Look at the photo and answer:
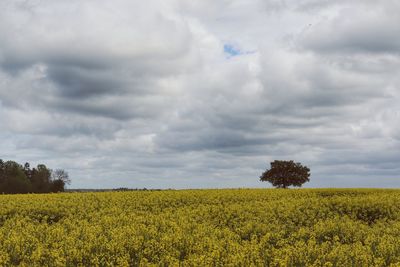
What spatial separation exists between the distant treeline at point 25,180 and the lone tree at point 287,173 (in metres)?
39.6

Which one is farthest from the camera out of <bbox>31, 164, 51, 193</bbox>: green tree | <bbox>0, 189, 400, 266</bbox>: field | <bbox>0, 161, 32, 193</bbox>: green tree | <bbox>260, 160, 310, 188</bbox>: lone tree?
<bbox>31, 164, 51, 193</bbox>: green tree

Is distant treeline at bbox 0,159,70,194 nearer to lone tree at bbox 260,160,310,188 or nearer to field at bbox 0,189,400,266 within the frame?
lone tree at bbox 260,160,310,188

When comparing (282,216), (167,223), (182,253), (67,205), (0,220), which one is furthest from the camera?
(67,205)

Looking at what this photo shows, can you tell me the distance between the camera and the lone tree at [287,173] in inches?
2638

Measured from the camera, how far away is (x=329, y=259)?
29.5ft

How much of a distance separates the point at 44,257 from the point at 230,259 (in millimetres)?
3896

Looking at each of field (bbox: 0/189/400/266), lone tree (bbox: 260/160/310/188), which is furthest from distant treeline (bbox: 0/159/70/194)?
field (bbox: 0/189/400/266)

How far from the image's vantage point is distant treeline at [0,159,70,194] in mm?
77312

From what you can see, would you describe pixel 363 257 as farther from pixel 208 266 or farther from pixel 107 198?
pixel 107 198

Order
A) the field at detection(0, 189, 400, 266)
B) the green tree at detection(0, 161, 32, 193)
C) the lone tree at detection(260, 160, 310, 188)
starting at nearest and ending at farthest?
the field at detection(0, 189, 400, 266), the lone tree at detection(260, 160, 310, 188), the green tree at detection(0, 161, 32, 193)

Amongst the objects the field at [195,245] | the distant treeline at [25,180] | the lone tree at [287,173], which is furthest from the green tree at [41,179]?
the field at [195,245]

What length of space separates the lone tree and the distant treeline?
3958 cm

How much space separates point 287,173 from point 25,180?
45715mm

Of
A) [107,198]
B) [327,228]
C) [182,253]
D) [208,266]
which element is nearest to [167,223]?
[182,253]
